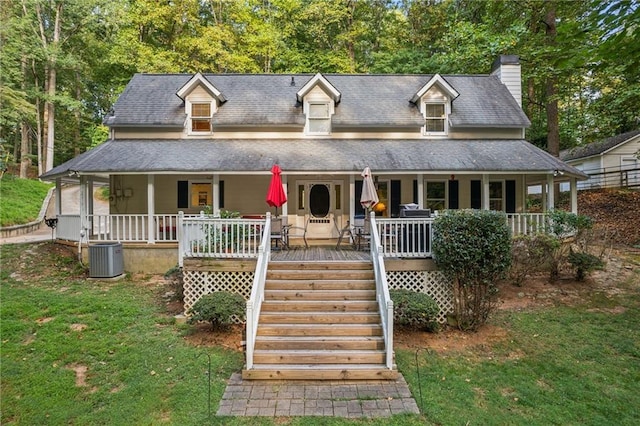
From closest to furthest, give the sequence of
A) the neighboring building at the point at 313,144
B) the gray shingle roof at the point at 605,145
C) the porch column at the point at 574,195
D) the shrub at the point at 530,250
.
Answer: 1. the shrub at the point at 530,250
2. the porch column at the point at 574,195
3. the neighboring building at the point at 313,144
4. the gray shingle roof at the point at 605,145

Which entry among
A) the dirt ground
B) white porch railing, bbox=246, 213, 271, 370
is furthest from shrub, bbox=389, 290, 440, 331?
white porch railing, bbox=246, 213, 271, 370

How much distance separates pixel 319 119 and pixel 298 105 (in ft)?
3.70

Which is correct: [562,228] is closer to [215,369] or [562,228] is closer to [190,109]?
[215,369]

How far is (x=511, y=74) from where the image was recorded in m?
15.4

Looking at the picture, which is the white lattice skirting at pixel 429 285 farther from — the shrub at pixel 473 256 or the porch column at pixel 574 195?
the porch column at pixel 574 195

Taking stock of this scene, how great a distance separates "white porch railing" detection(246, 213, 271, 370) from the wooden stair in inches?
6.6

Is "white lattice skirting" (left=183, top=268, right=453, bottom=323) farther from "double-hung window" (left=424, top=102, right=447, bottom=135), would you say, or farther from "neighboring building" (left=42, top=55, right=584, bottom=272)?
"double-hung window" (left=424, top=102, right=447, bottom=135)

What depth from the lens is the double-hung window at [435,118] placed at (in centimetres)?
1366

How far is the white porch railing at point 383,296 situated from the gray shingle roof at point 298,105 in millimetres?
7011

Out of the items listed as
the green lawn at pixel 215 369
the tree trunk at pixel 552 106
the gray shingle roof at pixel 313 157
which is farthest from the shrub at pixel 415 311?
the tree trunk at pixel 552 106

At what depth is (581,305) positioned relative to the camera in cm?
823

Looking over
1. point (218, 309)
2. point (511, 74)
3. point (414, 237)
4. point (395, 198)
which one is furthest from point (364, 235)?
point (511, 74)

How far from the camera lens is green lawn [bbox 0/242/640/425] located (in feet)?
15.0

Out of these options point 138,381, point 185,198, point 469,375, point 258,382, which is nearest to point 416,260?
point 469,375
